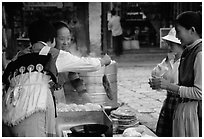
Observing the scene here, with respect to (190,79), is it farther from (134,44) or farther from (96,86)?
(134,44)

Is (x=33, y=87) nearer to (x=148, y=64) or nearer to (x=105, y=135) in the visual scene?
(x=105, y=135)

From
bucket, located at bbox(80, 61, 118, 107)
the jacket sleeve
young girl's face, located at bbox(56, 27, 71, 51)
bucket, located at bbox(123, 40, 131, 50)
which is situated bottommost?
bucket, located at bbox(123, 40, 131, 50)

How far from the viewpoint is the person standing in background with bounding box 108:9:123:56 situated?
16.4m

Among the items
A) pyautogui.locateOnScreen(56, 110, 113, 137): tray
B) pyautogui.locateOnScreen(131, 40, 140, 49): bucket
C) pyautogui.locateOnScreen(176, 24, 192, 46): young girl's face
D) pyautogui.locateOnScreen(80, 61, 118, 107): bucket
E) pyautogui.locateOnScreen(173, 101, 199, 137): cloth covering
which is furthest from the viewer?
pyautogui.locateOnScreen(131, 40, 140, 49): bucket

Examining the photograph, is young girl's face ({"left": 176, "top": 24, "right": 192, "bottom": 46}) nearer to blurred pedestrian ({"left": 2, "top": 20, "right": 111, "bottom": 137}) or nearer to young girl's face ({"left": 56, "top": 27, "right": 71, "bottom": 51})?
blurred pedestrian ({"left": 2, "top": 20, "right": 111, "bottom": 137})

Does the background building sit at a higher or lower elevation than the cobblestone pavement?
higher

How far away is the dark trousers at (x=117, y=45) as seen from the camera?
657 inches

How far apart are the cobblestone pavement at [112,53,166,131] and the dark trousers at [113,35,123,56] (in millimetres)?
255

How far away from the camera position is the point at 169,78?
4.39 m

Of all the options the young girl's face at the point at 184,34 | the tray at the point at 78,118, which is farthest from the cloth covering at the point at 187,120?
the tray at the point at 78,118

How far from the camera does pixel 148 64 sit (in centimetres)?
1530

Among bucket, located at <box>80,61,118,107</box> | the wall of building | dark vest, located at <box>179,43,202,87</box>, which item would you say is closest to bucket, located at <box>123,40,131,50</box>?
the wall of building

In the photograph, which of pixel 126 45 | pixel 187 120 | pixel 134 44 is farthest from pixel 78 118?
pixel 134 44

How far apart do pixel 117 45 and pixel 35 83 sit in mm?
13574
